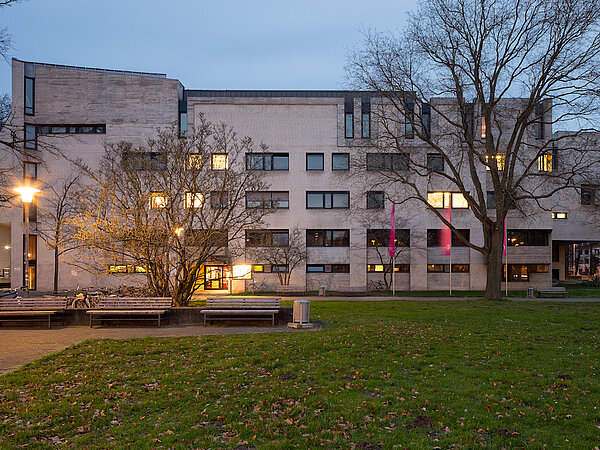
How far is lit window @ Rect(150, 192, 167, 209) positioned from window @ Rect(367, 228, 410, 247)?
948 inches

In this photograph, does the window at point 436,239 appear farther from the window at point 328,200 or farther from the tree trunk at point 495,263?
the tree trunk at point 495,263

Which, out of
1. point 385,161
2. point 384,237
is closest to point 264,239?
point 384,237

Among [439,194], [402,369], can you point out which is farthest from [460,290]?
[402,369]

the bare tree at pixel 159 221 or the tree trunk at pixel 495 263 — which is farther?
the tree trunk at pixel 495 263

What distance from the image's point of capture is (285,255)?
39156 millimetres

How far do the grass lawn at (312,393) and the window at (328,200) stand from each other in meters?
29.0

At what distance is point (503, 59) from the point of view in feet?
78.7

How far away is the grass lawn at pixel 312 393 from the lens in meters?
5.88

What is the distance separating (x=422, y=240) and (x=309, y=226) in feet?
32.6

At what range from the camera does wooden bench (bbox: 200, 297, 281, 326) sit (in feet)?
52.0

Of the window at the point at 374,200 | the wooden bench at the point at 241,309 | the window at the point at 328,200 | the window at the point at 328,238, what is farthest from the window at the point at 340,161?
the wooden bench at the point at 241,309

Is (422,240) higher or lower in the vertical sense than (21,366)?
higher

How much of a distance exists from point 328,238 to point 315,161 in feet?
22.6

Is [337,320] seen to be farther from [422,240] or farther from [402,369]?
[422,240]
